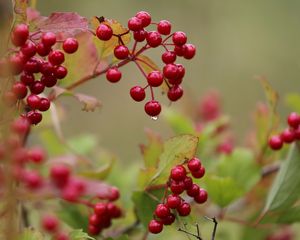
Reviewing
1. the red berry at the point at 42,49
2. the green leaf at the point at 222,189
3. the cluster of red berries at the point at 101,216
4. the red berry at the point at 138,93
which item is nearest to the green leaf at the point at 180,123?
the green leaf at the point at 222,189

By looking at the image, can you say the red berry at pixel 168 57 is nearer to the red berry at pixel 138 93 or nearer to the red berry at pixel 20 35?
the red berry at pixel 138 93

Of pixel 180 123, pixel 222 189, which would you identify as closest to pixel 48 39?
pixel 222 189

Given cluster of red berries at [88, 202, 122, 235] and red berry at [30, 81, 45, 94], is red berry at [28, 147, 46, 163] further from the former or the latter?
red berry at [30, 81, 45, 94]

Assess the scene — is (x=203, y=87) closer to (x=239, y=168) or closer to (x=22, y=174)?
(x=239, y=168)

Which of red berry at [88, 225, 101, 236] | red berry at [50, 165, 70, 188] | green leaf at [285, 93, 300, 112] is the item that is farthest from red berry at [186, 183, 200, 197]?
green leaf at [285, 93, 300, 112]

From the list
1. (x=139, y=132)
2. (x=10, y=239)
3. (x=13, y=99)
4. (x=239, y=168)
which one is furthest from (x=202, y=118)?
(x=139, y=132)

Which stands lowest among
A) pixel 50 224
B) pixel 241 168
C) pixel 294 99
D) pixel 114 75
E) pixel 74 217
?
pixel 50 224

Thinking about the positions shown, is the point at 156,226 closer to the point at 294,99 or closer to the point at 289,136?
the point at 289,136
